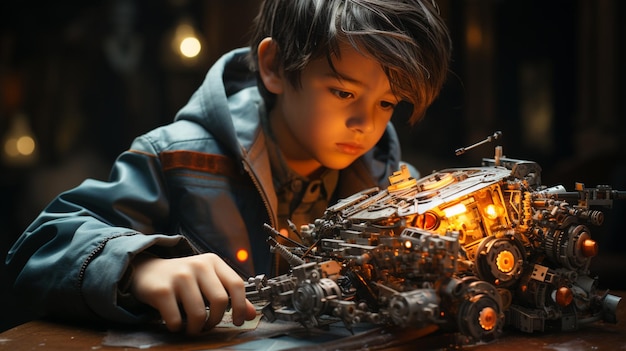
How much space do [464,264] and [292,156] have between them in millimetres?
559

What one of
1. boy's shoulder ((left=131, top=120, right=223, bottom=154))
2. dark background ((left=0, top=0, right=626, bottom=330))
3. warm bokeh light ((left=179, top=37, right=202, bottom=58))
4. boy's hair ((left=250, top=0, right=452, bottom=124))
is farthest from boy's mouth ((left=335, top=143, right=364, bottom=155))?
warm bokeh light ((left=179, top=37, right=202, bottom=58))

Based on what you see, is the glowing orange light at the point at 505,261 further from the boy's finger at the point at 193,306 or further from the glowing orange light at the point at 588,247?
the boy's finger at the point at 193,306

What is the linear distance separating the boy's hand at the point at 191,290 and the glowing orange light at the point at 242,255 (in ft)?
0.86

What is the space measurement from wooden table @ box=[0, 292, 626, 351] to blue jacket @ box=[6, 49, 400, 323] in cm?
5

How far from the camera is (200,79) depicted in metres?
2.21

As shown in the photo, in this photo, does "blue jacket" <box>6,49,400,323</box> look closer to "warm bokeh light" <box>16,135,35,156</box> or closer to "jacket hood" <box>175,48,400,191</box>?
"jacket hood" <box>175,48,400,191</box>

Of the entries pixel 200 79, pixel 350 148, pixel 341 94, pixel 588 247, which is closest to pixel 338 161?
pixel 350 148

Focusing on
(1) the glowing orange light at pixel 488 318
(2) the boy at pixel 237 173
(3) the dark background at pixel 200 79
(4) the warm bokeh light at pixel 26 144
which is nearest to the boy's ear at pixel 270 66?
(2) the boy at pixel 237 173

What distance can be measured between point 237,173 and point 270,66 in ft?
0.69

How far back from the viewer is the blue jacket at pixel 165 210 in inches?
43.5

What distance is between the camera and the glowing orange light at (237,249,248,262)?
134cm

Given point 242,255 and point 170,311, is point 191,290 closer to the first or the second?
point 170,311

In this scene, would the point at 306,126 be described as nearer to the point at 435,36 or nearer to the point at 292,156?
the point at 292,156

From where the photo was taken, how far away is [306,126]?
1.32 meters
